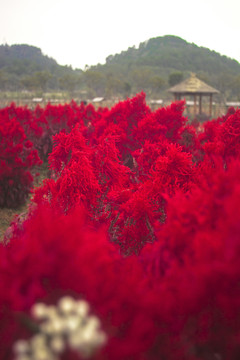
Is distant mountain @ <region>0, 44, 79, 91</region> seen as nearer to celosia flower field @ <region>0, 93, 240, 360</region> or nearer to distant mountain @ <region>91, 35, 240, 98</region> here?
distant mountain @ <region>91, 35, 240, 98</region>

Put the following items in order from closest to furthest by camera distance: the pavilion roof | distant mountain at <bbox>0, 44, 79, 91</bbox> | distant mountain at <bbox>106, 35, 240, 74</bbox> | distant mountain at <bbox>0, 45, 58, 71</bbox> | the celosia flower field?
the celosia flower field
the pavilion roof
distant mountain at <bbox>0, 44, 79, 91</bbox>
distant mountain at <bbox>106, 35, 240, 74</bbox>
distant mountain at <bbox>0, 45, 58, 71</bbox>

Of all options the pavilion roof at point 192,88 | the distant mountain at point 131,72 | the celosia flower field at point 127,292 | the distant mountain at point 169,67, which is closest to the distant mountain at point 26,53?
the distant mountain at point 131,72

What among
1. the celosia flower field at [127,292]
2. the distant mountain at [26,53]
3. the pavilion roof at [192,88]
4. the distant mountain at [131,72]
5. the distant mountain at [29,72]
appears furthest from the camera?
the distant mountain at [26,53]

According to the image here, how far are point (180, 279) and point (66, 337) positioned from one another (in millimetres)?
517

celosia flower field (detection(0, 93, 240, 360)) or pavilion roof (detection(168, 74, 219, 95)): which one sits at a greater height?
pavilion roof (detection(168, 74, 219, 95))

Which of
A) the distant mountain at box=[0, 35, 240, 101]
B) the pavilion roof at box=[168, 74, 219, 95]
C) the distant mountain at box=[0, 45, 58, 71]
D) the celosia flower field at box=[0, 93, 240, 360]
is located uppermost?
the distant mountain at box=[0, 45, 58, 71]

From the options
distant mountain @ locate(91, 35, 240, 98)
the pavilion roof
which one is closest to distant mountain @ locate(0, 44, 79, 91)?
distant mountain @ locate(91, 35, 240, 98)

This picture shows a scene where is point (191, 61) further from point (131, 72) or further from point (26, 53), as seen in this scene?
point (26, 53)

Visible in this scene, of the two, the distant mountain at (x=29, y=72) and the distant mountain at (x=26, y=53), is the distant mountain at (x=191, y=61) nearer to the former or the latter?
the distant mountain at (x=29, y=72)

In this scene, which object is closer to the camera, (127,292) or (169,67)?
(127,292)

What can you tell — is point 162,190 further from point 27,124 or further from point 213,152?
point 27,124

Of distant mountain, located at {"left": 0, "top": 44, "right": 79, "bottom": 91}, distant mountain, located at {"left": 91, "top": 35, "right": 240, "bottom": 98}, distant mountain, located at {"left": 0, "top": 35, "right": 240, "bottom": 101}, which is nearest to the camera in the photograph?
distant mountain, located at {"left": 91, "top": 35, "right": 240, "bottom": 98}

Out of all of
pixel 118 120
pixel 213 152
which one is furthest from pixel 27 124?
pixel 213 152

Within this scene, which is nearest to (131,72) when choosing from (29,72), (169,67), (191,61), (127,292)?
(169,67)
